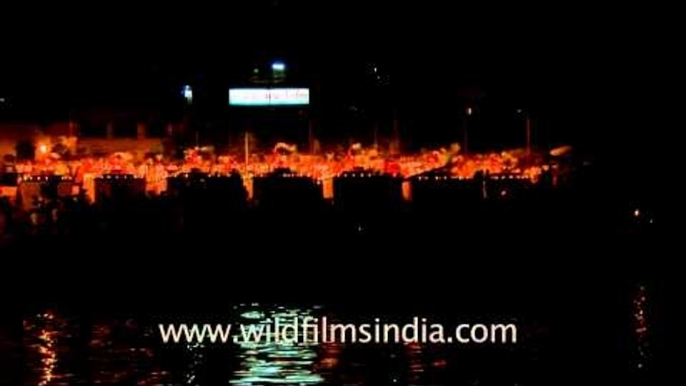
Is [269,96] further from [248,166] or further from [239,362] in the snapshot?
[239,362]

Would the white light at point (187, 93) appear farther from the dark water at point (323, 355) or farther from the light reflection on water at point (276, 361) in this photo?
the light reflection on water at point (276, 361)

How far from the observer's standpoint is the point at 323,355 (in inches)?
314

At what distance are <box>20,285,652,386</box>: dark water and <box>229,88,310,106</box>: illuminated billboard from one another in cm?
1238

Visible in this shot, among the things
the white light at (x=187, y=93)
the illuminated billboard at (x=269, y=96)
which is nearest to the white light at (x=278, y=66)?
the illuminated billboard at (x=269, y=96)

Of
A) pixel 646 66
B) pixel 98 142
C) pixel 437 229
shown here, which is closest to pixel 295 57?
pixel 98 142

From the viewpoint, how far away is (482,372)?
24.9ft

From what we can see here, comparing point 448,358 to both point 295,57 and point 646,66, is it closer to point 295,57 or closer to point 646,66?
point 646,66

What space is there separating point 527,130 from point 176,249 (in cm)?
834

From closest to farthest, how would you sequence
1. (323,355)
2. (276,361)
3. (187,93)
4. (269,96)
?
(276,361)
(323,355)
(187,93)
(269,96)

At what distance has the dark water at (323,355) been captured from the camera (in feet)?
24.3

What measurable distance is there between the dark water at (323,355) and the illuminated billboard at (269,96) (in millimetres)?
12382

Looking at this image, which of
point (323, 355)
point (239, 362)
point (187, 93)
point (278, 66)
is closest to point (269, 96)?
point (278, 66)

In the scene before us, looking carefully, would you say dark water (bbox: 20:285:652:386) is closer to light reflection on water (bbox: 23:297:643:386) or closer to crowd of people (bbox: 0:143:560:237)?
light reflection on water (bbox: 23:297:643:386)

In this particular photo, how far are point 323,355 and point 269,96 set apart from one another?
14.1m
